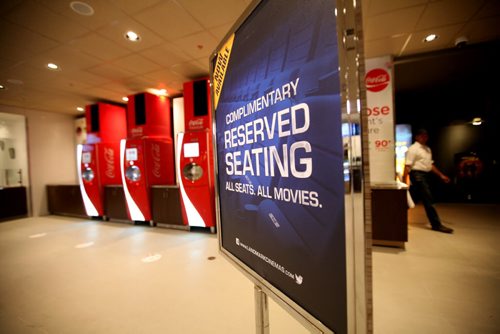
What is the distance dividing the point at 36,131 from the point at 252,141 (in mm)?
8304

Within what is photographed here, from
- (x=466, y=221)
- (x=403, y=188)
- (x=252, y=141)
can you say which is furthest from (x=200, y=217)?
(x=466, y=221)

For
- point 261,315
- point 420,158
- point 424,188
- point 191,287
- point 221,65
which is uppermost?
point 221,65

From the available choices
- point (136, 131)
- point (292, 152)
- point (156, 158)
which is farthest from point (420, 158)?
point (136, 131)

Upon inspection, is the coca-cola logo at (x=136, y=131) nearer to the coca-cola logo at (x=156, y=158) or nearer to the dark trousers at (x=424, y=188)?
the coca-cola logo at (x=156, y=158)

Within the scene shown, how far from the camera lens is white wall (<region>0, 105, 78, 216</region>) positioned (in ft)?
20.1

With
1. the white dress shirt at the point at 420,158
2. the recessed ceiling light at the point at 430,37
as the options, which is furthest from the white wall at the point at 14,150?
the recessed ceiling light at the point at 430,37

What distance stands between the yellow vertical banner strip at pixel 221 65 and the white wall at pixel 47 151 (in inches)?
307

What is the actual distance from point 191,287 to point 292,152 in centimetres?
230

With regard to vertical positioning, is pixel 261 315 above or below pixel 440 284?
above

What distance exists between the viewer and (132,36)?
3.00 meters

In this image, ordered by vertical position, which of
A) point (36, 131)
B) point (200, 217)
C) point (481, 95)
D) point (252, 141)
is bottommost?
point (200, 217)

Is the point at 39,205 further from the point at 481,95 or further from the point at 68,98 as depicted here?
the point at 481,95

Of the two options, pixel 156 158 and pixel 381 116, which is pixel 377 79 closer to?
pixel 381 116

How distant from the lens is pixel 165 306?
203 cm
